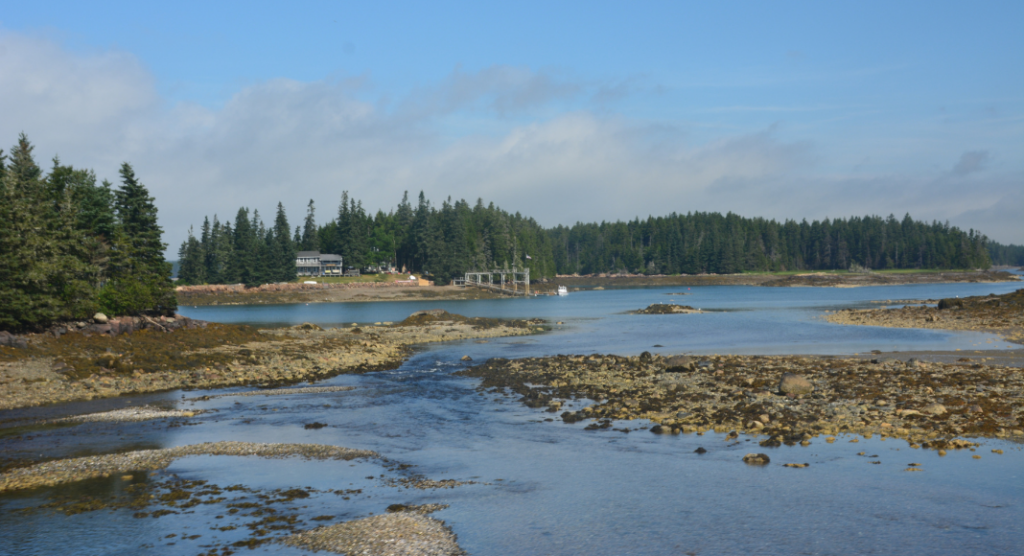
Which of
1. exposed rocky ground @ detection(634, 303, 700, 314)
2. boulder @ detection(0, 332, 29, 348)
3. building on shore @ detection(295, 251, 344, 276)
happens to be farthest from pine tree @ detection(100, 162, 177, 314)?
building on shore @ detection(295, 251, 344, 276)

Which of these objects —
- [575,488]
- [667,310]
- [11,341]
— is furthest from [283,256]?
[575,488]

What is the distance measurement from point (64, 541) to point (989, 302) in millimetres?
73448

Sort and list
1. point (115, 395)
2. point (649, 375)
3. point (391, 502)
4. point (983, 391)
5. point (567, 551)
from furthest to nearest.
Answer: point (649, 375) → point (115, 395) → point (983, 391) → point (391, 502) → point (567, 551)

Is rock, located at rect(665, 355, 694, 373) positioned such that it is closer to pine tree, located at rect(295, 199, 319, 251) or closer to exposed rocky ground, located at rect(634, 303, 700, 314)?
exposed rocky ground, located at rect(634, 303, 700, 314)

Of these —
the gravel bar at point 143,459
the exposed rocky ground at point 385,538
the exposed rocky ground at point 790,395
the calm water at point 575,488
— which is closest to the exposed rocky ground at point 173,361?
the calm water at point 575,488

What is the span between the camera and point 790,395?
24.9 meters

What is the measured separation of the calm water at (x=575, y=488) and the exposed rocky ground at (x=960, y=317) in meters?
38.2

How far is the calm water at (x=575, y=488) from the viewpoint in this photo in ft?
40.2

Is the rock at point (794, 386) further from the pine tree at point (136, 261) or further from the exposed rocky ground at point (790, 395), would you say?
the pine tree at point (136, 261)

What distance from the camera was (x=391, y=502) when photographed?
48.0 feet

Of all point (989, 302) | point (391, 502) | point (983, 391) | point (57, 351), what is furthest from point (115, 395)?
point (989, 302)

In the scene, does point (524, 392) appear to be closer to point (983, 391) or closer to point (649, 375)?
point (649, 375)

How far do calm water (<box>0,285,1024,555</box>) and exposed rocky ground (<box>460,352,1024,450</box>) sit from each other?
1.35 metres

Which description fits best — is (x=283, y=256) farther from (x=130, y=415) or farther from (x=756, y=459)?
(x=756, y=459)
